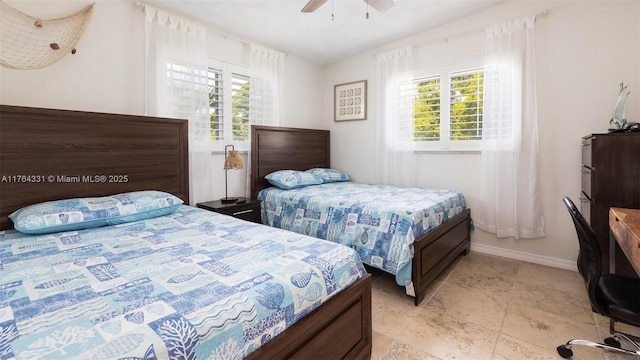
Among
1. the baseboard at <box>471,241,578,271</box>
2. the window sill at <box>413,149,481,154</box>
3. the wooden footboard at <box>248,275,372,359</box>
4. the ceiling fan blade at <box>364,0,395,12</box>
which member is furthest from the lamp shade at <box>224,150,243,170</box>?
the baseboard at <box>471,241,578,271</box>

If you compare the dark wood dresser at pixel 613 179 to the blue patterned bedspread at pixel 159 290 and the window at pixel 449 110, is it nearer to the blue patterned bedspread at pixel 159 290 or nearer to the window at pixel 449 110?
the window at pixel 449 110

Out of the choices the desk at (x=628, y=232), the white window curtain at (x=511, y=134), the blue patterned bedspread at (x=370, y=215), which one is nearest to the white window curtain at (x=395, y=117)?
the blue patterned bedspread at (x=370, y=215)

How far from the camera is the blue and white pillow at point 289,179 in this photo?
135 inches

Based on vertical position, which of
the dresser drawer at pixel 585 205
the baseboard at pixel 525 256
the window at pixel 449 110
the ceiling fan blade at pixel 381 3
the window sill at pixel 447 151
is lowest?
the baseboard at pixel 525 256

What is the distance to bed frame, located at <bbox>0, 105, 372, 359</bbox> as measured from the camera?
1.31 m

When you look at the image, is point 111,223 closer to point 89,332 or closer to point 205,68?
point 89,332

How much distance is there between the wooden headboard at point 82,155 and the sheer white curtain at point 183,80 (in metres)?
0.19

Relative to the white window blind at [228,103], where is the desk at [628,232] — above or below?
below

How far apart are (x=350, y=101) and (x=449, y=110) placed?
1.44 m

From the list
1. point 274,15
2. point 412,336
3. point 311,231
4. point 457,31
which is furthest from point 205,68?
point 412,336

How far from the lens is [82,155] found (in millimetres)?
2256

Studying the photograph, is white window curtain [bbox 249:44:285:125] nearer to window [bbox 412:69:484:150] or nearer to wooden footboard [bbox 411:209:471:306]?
window [bbox 412:69:484:150]

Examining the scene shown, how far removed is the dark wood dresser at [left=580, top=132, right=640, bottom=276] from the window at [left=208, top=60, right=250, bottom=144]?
3300mm

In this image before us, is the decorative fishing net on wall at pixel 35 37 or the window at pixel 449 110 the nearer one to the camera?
the decorative fishing net on wall at pixel 35 37
